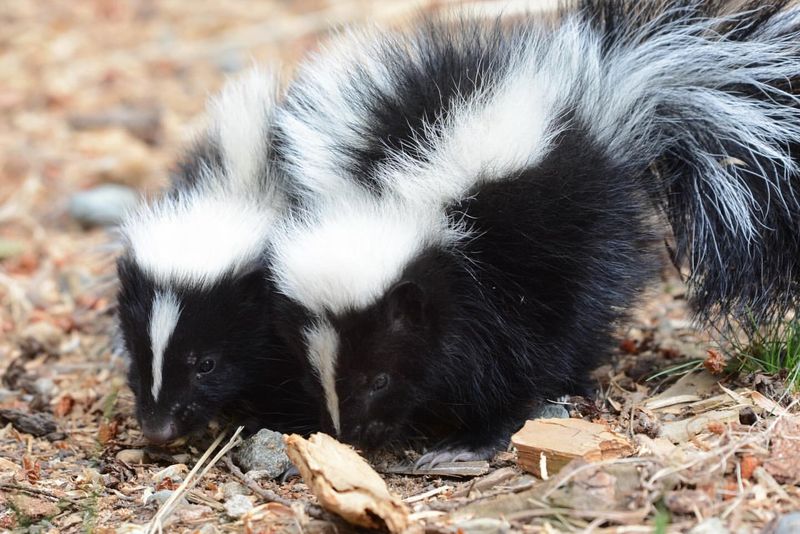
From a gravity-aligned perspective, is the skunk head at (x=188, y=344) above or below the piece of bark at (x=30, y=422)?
above

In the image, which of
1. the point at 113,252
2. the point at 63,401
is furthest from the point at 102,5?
the point at 63,401

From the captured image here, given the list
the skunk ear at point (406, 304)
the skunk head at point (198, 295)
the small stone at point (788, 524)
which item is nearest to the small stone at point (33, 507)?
the skunk head at point (198, 295)

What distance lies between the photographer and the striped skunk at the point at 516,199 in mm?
4184

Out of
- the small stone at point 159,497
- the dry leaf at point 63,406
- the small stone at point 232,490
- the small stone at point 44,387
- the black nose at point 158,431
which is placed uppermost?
the black nose at point 158,431

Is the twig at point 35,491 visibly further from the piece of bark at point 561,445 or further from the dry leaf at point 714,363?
the dry leaf at point 714,363

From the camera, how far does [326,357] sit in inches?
162

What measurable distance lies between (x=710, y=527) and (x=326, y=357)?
1.63 metres

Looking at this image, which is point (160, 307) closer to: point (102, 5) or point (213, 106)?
point (213, 106)

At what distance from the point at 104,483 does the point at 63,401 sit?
1202mm

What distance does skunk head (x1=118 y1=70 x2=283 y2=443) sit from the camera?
14.6 feet

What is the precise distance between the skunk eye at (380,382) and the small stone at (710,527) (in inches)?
55.7

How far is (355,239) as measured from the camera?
13.4ft

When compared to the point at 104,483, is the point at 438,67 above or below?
above

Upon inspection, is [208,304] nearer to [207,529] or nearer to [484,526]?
[207,529]
